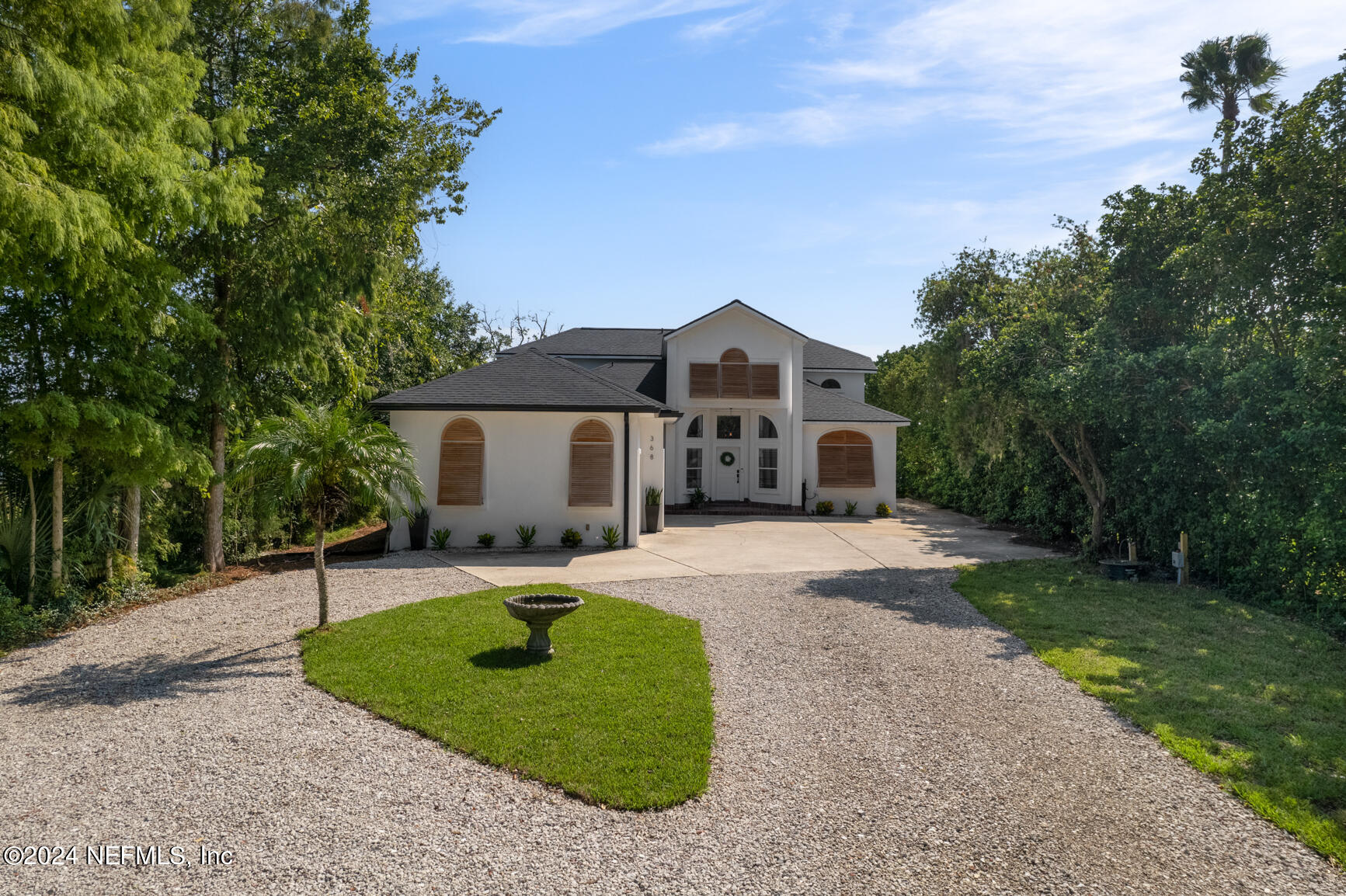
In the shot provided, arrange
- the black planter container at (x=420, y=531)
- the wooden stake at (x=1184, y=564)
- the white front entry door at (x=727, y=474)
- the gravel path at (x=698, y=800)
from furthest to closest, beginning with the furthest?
the white front entry door at (x=727, y=474) → the black planter container at (x=420, y=531) → the wooden stake at (x=1184, y=564) → the gravel path at (x=698, y=800)

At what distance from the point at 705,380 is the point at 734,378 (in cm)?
94

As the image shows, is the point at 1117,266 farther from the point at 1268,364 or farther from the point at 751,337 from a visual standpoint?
the point at 751,337

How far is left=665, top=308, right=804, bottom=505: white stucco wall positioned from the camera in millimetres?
24078

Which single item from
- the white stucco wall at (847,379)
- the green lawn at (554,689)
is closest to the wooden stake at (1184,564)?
the green lawn at (554,689)

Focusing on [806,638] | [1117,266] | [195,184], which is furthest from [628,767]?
[1117,266]

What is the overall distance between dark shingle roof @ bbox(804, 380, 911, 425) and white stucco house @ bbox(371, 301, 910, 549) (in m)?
0.06

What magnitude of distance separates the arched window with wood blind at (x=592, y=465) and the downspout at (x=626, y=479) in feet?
0.93

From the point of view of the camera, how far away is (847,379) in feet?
97.6

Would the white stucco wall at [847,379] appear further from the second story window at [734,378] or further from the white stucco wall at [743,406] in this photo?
the second story window at [734,378]

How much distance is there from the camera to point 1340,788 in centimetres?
536

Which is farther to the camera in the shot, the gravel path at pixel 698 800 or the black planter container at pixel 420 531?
the black planter container at pixel 420 531

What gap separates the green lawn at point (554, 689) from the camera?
5.70 metres

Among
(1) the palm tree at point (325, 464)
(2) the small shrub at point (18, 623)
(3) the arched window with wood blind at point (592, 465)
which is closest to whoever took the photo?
(1) the palm tree at point (325, 464)

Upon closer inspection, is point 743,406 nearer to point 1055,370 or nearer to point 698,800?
point 1055,370
